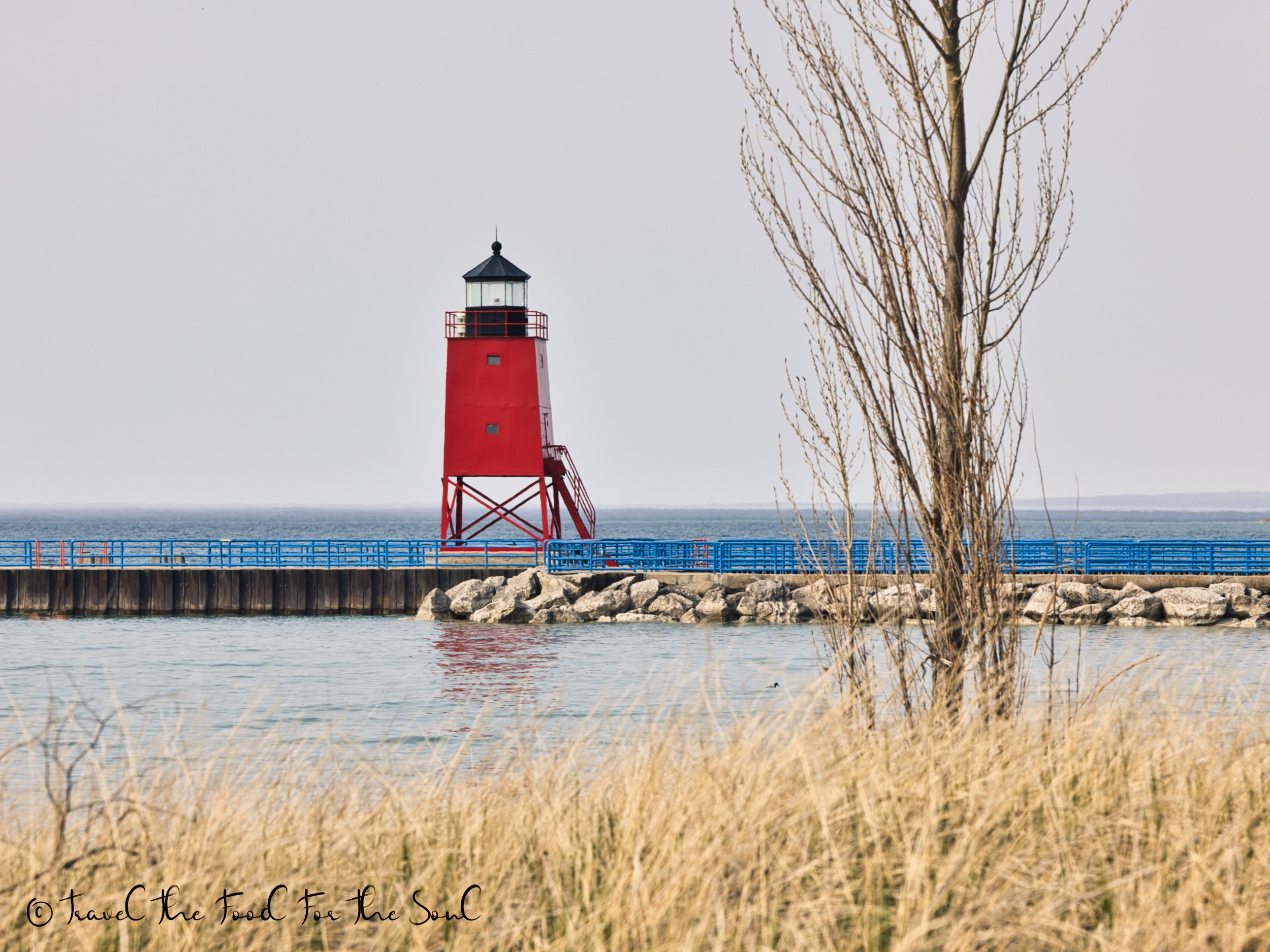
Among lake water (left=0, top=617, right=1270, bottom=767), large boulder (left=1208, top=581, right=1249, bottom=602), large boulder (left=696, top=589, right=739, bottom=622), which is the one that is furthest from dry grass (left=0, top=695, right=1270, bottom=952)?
large boulder (left=1208, top=581, right=1249, bottom=602)

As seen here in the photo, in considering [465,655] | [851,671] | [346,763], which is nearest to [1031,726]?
[851,671]

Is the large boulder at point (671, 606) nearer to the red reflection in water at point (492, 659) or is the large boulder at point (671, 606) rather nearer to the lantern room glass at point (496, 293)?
the red reflection in water at point (492, 659)

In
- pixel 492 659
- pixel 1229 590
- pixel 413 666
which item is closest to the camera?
pixel 413 666

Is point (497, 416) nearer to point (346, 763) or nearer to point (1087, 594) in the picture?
point (1087, 594)

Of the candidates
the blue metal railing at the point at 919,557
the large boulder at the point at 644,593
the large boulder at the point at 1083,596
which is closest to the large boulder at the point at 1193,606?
the large boulder at the point at 1083,596

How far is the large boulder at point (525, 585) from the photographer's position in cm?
3069

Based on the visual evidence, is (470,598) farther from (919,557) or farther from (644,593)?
(919,557)

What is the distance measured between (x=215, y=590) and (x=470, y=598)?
843cm

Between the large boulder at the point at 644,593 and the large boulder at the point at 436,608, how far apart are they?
15.3 ft

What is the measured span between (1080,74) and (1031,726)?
4.19 metres

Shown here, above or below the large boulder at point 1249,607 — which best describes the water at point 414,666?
below

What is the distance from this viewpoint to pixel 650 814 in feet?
17.4

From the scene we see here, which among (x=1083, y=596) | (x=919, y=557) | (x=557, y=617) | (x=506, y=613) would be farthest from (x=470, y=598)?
(x=1083, y=596)

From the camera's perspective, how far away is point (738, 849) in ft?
15.1
